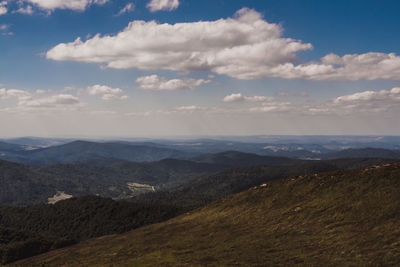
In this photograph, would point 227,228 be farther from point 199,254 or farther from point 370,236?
point 370,236

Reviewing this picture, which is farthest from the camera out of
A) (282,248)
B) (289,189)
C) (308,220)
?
(289,189)

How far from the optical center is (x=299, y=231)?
87500 millimetres

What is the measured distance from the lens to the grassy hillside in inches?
2480

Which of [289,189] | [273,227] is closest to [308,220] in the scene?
[273,227]

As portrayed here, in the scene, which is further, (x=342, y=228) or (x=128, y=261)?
(x=128, y=261)

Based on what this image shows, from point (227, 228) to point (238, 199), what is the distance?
5696 centimetres

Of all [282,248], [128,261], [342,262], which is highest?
[342,262]

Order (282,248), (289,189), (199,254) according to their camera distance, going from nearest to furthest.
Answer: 1. (282,248)
2. (199,254)
3. (289,189)

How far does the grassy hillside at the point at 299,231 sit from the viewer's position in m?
63.0

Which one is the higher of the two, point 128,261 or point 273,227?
point 273,227

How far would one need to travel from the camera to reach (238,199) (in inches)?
6890

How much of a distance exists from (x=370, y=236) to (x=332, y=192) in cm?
5697

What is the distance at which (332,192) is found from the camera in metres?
120

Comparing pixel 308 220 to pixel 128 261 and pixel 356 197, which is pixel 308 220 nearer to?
pixel 356 197
